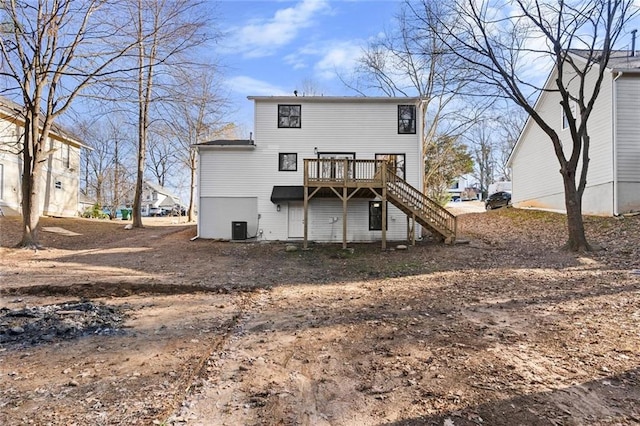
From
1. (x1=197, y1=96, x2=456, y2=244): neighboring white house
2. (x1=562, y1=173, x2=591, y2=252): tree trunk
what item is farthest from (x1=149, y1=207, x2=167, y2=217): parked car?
(x1=562, y1=173, x2=591, y2=252): tree trunk

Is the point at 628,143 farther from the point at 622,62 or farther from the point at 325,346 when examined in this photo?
the point at 325,346

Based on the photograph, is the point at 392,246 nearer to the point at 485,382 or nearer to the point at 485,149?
the point at 485,382

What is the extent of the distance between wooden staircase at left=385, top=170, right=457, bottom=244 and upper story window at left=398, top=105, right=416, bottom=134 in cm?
254

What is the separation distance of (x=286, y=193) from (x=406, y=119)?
6234mm

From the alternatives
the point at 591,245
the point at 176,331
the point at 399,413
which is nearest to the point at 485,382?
the point at 399,413

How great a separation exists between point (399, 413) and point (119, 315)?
4.62 m

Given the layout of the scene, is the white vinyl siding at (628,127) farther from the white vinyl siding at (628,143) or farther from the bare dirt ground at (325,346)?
the bare dirt ground at (325,346)

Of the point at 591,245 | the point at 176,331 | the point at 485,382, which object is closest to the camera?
the point at 485,382

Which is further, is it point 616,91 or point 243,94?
point 243,94

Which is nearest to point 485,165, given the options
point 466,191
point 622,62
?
point 466,191

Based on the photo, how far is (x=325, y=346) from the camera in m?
4.46

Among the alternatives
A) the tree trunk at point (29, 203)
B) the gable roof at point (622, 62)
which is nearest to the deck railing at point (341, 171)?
the gable roof at point (622, 62)

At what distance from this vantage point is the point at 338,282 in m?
8.80

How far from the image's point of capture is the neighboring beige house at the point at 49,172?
20312 millimetres
